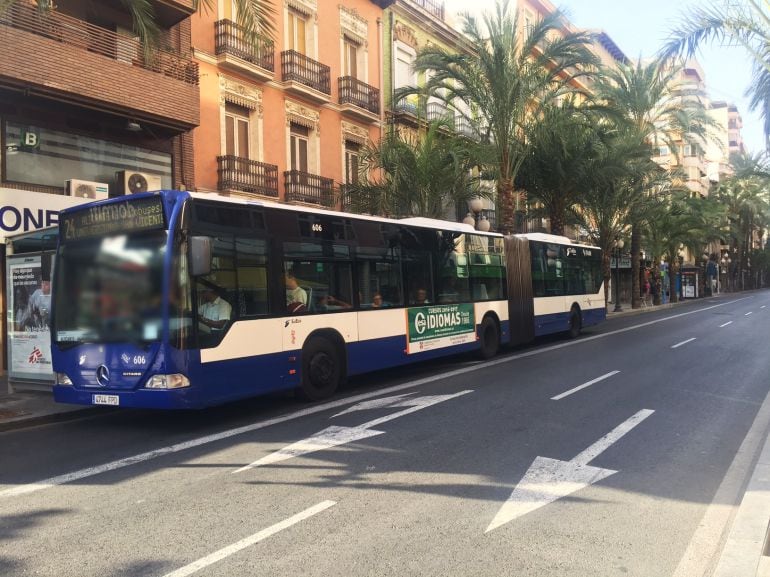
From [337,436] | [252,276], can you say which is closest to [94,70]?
[252,276]

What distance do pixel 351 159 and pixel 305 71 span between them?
3.69 meters

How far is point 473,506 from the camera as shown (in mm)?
4789

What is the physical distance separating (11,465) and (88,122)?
33.1 ft

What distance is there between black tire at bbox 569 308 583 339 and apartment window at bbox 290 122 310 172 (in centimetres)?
986

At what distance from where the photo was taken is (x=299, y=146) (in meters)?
20.8

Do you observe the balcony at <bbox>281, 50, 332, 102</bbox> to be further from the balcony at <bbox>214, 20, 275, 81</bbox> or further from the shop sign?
the shop sign

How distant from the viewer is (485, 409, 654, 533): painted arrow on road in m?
4.73

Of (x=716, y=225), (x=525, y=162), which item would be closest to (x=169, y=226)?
(x=525, y=162)

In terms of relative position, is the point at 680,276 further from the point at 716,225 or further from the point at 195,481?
the point at 195,481

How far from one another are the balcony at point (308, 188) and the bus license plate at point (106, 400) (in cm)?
1247

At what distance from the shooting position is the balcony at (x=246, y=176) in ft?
57.3

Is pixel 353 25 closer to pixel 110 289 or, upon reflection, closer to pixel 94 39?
pixel 94 39

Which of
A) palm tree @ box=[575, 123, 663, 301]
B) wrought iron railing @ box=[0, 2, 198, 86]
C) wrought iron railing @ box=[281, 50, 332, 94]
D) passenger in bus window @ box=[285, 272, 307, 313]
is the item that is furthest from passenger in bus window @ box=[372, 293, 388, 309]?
palm tree @ box=[575, 123, 663, 301]

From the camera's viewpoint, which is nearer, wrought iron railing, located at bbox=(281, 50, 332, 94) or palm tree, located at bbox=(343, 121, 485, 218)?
palm tree, located at bbox=(343, 121, 485, 218)
